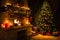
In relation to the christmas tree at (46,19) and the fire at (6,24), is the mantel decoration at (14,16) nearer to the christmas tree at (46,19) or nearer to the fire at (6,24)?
the fire at (6,24)

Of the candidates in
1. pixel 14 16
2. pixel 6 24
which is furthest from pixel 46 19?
pixel 6 24

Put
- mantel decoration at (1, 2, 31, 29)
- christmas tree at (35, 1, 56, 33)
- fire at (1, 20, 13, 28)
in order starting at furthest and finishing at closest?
1. christmas tree at (35, 1, 56, 33)
2. mantel decoration at (1, 2, 31, 29)
3. fire at (1, 20, 13, 28)

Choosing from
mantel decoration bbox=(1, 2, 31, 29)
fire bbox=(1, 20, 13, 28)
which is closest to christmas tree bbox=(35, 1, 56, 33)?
mantel decoration bbox=(1, 2, 31, 29)

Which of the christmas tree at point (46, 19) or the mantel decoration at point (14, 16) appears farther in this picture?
the christmas tree at point (46, 19)

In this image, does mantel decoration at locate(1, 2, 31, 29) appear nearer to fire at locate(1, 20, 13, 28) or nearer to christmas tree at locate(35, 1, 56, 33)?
fire at locate(1, 20, 13, 28)

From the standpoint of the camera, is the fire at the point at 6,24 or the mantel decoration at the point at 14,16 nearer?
the fire at the point at 6,24

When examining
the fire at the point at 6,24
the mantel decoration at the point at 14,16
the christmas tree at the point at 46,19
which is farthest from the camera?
the christmas tree at the point at 46,19

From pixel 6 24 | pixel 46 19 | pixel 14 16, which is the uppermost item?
pixel 14 16

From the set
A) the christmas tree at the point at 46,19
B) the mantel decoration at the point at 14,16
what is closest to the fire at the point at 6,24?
the mantel decoration at the point at 14,16

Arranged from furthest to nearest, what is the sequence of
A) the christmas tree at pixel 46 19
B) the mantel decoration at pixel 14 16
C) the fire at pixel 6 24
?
the christmas tree at pixel 46 19
the mantel decoration at pixel 14 16
the fire at pixel 6 24

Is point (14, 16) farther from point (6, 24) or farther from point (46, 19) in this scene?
point (46, 19)

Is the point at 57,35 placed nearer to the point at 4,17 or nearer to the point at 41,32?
the point at 41,32

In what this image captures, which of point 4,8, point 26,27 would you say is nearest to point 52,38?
point 26,27

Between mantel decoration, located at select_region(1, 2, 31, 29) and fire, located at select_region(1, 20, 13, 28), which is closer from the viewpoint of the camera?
fire, located at select_region(1, 20, 13, 28)
